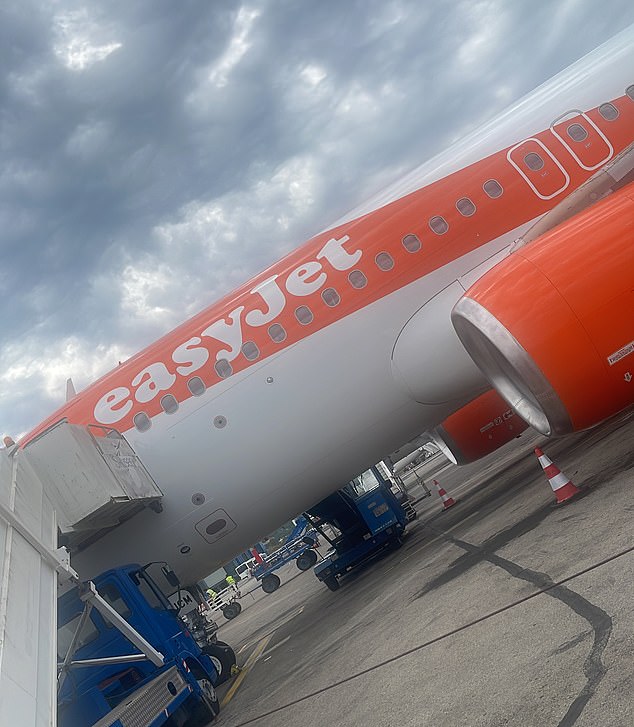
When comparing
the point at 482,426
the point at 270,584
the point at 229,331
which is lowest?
the point at 270,584

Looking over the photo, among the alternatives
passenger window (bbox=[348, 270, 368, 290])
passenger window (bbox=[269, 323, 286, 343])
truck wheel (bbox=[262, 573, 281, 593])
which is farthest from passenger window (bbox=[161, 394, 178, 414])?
truck wheel (bbox=[262, 573, 281, 593])

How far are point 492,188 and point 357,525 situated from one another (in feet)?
23.6

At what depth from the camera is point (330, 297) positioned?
29.1ft

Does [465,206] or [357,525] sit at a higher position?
[465,206]

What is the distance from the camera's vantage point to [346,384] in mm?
8742

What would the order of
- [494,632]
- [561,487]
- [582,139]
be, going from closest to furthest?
[494,632]
[561,487]
[582,139]

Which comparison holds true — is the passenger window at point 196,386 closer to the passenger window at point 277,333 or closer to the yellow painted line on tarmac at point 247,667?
the passenger window at point 277,333

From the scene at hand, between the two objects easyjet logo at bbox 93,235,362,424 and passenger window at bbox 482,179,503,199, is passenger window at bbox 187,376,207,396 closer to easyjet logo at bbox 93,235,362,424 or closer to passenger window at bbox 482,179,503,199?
easyjet logo at bbox 93,235,362,424

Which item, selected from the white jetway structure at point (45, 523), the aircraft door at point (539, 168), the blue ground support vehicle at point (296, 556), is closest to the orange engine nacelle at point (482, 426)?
the aircraft door at point (539, 168)

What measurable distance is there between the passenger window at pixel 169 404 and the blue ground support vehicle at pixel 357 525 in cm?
507

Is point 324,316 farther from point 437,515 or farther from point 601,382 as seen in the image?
point 437,515

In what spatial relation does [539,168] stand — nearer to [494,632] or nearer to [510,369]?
[510,369]

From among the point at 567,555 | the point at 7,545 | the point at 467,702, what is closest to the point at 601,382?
the point at 567,555

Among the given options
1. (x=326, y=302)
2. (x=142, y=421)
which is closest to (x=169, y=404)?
(x=142, y=421)
